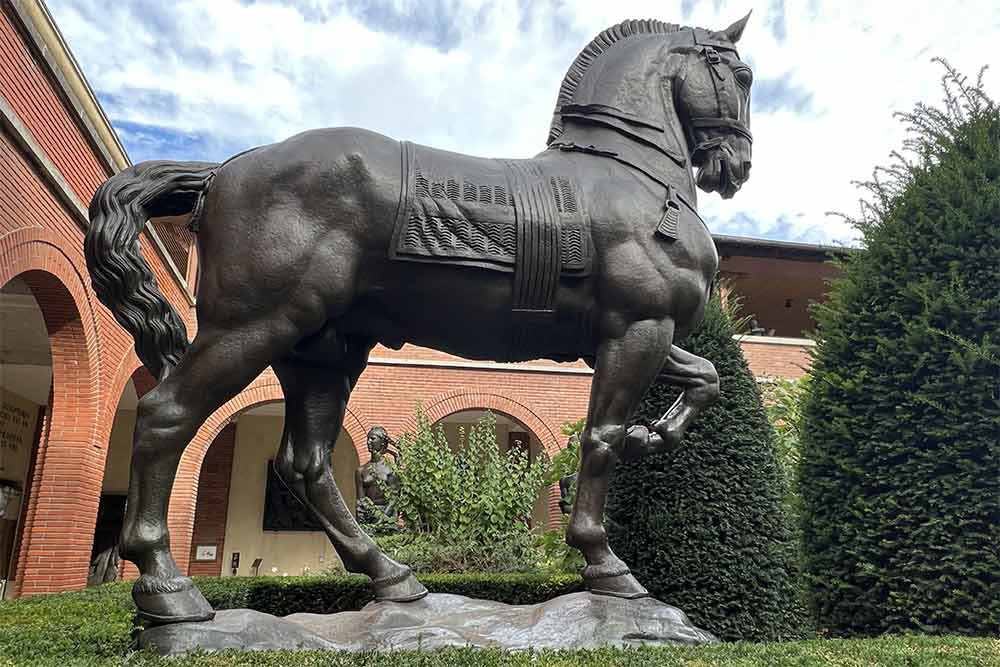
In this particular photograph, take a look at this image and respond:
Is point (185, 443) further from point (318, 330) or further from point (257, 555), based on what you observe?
point (257, 555)

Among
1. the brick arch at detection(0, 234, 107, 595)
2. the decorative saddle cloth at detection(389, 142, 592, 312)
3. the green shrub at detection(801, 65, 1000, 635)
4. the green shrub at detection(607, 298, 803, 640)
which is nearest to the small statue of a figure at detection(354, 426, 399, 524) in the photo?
the brick arch at detection(0, 234, 107, 595)

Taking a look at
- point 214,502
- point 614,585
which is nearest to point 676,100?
point 614,585

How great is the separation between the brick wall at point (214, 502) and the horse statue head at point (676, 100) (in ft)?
59.2

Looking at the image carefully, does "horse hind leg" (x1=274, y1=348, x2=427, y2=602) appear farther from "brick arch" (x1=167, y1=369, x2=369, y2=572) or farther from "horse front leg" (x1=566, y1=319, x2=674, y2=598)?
"brick arch" (x1=167, y1=369, x2=369, y2=572)

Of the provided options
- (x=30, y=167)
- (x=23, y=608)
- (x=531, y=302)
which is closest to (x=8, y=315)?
(x=30, y=167)

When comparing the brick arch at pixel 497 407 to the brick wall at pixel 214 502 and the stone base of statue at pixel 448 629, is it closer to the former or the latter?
the brick wall at pixel 214 502

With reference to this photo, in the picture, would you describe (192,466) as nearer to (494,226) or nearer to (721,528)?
(721,528)

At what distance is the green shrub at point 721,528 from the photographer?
528 cm

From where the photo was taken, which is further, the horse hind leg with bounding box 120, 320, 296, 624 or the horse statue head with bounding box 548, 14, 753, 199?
the horse statue head with bounding box 548, 14, 753, 199

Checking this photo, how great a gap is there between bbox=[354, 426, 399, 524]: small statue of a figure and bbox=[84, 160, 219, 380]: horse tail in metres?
10.1

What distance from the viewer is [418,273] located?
2.96 m

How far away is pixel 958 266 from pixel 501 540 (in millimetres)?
6974

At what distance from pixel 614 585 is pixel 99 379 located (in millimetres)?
9260

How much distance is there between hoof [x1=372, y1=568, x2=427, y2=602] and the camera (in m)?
3.12
